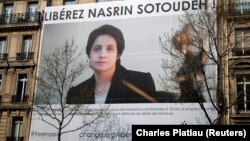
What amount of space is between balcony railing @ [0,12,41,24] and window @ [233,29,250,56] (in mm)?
14592

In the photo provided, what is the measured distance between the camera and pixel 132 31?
91.5ft

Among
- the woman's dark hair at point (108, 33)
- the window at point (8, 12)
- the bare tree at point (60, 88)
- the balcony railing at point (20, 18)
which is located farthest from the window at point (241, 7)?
the window at point (8, 12)

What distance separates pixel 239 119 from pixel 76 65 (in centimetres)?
1147

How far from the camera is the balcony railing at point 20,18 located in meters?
30.9

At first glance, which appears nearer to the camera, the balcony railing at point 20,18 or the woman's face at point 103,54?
the woman's face at point 103,54

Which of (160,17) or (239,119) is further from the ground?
(160,17)

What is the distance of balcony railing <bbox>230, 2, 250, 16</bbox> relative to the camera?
1034 inches

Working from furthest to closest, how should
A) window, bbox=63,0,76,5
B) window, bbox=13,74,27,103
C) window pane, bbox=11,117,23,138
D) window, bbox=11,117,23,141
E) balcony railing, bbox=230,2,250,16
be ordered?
window, bbox=63,0,76,5, window, bbox=13,74,27,103, window pane, bbox=11,117,23,138, window, bbox=11,117,23,141, balcony railing, bbox=230,2,250,16

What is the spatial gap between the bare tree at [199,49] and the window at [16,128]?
1064 centimetres

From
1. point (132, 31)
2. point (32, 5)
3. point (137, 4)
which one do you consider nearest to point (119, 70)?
point (132, 31)

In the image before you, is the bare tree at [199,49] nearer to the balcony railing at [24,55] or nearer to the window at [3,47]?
the balcony railing at [24,55]

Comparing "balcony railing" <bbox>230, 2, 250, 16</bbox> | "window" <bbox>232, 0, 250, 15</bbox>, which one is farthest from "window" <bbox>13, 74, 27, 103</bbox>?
"window" <bbox>232, 0, 250, 15</bbox>

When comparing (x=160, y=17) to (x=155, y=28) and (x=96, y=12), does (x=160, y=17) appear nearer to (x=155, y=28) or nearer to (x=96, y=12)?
(x=155, y=28)

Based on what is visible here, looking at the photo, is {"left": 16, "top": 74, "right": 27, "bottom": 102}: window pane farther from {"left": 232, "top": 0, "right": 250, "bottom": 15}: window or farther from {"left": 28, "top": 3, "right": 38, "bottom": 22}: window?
{"left": 232, "top": 0, "right": 250, "bottom": 15}: window
